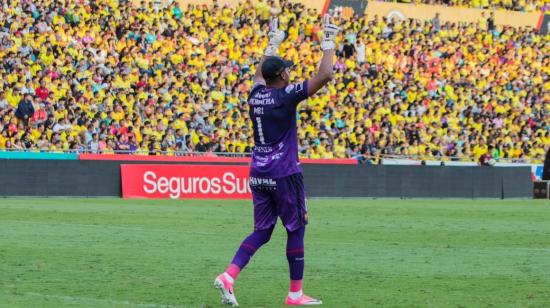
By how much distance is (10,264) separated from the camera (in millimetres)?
12266

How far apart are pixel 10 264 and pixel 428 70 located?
3497 cm

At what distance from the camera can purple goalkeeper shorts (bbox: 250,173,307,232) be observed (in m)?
9.59

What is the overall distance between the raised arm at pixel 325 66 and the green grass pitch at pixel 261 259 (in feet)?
6.11

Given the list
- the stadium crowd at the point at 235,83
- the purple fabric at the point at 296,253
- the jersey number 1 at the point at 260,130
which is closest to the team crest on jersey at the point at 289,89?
the jersey number 1 at the point at 260,130

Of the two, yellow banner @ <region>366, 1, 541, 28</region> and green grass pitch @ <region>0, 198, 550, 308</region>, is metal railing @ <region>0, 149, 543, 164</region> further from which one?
yellow banner @ <region>366, 1, 541, 28</region>

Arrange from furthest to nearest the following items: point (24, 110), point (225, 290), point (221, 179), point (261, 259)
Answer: point (221, 179)
point (24, 110)
point (261, 259)
point (225, 290)

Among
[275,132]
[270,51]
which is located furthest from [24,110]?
[275,132]

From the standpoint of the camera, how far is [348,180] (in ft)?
112

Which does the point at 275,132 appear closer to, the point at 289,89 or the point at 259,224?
the point at 289,89

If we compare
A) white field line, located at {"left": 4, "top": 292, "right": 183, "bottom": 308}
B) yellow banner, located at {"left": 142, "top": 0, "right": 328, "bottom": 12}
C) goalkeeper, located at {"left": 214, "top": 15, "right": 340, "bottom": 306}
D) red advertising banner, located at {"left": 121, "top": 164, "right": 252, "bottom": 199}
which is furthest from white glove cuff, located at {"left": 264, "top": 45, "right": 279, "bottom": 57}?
yellow banner, located at {"left": 142, "top": 0, "right": 328, "bottom": 12}

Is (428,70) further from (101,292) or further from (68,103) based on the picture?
(101,292)

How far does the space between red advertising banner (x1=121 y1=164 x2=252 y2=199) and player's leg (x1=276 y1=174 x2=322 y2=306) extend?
21.2m

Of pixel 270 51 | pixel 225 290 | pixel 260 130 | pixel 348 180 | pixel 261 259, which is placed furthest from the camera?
pixel 348 180

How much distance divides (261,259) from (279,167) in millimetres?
4122
